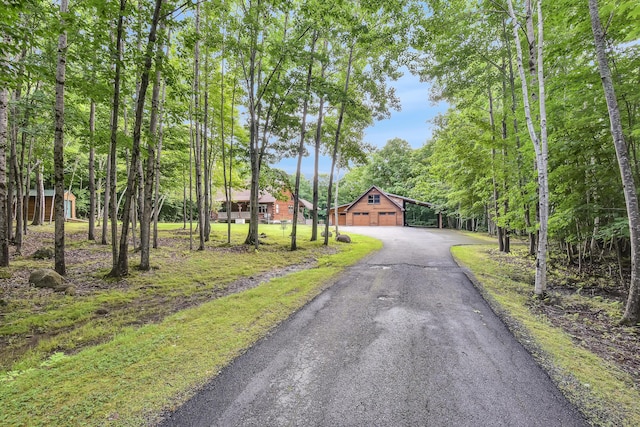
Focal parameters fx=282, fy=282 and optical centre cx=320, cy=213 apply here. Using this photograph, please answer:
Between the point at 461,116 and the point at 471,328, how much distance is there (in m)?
15.1

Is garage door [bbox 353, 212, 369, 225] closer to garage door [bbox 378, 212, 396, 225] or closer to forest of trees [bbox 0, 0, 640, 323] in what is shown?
garage door [bbox 378, 212, 396, 225]

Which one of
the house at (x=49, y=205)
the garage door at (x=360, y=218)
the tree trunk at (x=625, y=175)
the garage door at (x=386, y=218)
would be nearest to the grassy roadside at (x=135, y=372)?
the tree trunk at (x=625, y=175)

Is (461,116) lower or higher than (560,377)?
higher

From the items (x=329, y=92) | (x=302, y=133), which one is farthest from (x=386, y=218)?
(x=329, y=92)

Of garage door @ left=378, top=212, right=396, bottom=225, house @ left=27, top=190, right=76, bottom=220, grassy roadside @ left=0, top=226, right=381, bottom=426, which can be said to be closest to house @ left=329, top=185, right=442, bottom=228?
garage door @ left=378, top=212, right=396, bottom=225

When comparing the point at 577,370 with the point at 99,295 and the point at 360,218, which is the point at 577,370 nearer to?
the point at 99,295

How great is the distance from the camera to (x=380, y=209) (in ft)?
128

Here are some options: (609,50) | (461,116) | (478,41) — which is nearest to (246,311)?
(609,50)

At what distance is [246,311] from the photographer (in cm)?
509

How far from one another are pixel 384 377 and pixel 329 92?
1127 centimetres

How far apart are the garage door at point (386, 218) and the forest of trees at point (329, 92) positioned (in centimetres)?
1806

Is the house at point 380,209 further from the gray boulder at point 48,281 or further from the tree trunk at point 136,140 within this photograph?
the gray boulder at point 48,281

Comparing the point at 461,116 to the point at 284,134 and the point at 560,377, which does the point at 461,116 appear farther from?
the point at 560,377

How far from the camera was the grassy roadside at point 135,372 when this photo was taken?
2434 millimetres
